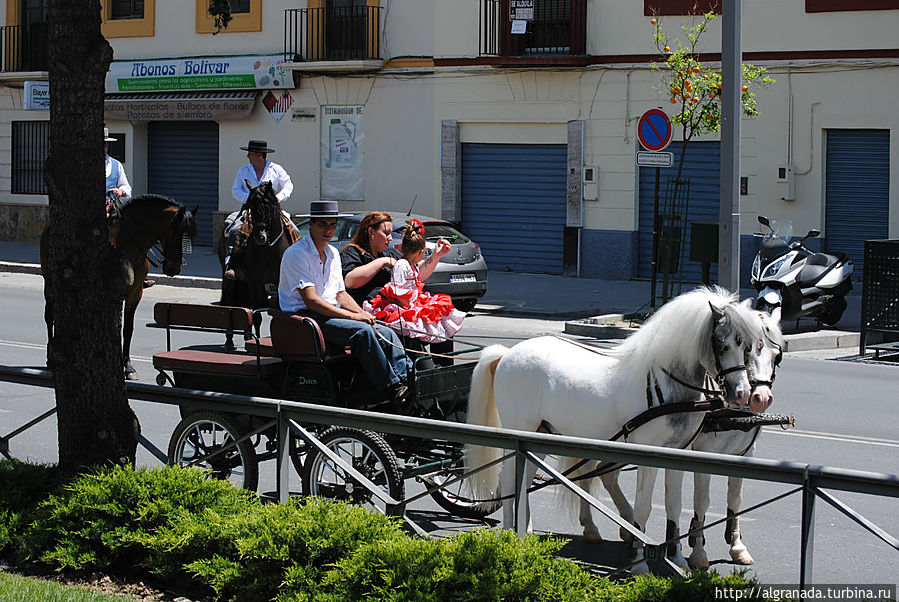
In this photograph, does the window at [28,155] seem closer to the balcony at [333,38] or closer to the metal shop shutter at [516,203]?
the balcony at [333,38]

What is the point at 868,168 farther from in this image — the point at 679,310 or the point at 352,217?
the point at 679,310

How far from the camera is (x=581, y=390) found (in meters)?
6.48

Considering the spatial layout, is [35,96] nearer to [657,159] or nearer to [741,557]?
[657,159]

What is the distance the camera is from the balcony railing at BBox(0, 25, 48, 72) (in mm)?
32531

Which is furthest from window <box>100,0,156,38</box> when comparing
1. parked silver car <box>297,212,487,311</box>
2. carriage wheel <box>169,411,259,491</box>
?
carriage wheel <box>169,411,259,491</box>

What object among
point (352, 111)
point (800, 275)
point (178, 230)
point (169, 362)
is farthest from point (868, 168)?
point (169, 362)

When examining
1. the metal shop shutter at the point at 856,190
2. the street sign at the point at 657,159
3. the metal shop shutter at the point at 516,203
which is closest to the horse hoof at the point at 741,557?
the street sign at the point at 657,159

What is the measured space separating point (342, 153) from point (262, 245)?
15.4 metres

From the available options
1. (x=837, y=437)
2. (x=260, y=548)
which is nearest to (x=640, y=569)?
(x=260, y=548)

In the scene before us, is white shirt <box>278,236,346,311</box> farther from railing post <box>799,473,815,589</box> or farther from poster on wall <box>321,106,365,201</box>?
poster on wall <box>321,106,365,201</box>

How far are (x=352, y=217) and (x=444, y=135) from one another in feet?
22.4

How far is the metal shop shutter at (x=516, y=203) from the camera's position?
25047 millimetres

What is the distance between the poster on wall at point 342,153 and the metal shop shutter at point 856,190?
10.4 metres

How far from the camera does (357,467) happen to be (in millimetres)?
7148
